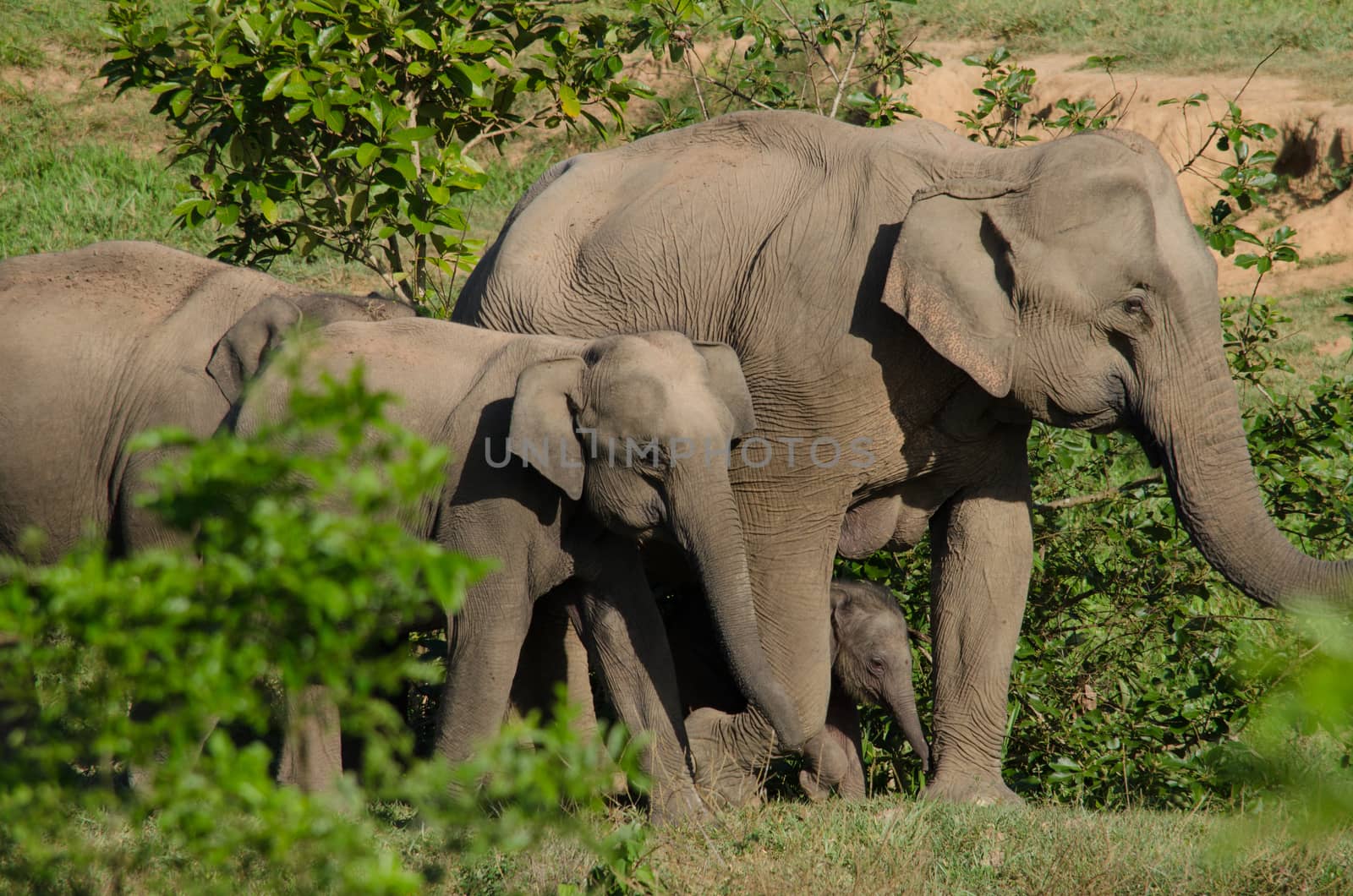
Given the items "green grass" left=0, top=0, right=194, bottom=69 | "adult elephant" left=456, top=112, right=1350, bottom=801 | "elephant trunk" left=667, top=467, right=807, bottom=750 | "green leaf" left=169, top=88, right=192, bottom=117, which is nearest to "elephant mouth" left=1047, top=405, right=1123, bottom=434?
"adult elephant" left=456, top=112, right=1350, bottom=801

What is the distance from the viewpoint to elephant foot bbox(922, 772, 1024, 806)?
6.08 m

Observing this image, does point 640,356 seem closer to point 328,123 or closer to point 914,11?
point 328,123

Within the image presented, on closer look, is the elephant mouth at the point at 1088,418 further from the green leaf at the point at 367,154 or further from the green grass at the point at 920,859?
the green leaf at the point at 367,154

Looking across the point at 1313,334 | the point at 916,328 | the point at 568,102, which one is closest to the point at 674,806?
the point at 916,328

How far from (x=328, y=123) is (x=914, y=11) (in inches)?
564

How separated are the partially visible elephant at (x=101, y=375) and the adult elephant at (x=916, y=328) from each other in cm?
92

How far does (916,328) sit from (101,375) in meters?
2.84

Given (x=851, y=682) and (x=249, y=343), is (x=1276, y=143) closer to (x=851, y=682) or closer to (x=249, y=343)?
(x=851, y=682)

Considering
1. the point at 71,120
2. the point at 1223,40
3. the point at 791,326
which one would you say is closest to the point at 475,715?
the point at 791,326

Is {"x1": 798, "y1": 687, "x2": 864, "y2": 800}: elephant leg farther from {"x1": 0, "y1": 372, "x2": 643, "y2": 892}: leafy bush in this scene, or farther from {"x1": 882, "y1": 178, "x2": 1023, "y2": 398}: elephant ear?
{"x1": 0, "y1": 372, "x2": 643, "y2": 892}: leafy bush

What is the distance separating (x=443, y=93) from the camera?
303 inches

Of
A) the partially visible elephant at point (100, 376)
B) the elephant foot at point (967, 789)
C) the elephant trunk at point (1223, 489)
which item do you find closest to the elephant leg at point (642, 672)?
the elephant foot at point (967, 789)

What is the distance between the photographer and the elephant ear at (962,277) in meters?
5.00

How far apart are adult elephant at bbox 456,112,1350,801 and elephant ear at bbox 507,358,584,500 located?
0.67 metres
